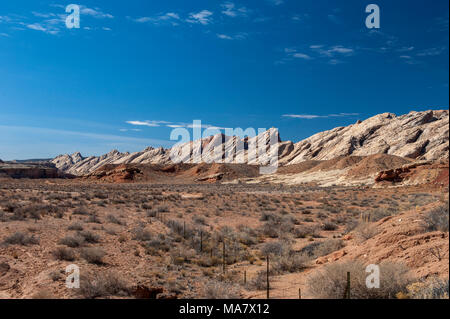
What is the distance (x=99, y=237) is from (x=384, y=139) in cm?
7790

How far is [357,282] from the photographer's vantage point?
5.55 metres

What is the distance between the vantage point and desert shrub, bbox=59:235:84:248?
10500 millimetres

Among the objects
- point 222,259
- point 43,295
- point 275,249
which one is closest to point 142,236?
point 222,259

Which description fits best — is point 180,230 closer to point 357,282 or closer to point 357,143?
point 357,282

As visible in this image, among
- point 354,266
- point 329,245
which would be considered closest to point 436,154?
point 329,245

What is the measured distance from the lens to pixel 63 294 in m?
6.62

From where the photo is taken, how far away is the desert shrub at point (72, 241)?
10.5 metres

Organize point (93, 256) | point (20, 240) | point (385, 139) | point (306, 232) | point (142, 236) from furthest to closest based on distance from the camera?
point (385, 139) < point (306, 232) < point (142, 236) < point (20, 240) < point (93, 256)

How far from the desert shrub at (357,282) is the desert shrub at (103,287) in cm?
425

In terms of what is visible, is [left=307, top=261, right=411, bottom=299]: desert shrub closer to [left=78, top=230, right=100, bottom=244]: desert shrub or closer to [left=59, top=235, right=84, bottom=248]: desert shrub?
[left=59, top=235, right=84, bottom=248]: desert shrub

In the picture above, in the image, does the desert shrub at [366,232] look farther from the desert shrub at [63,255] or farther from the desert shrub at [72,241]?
the desert shrub at [72,241]

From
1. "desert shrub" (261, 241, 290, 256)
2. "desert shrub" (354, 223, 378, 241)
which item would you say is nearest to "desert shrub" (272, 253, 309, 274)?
"desert shrub" (261, 241, 290, 256)

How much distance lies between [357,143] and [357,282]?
82.8 meters

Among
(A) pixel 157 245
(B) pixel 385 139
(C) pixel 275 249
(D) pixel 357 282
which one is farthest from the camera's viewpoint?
(B) pixel 385 139
